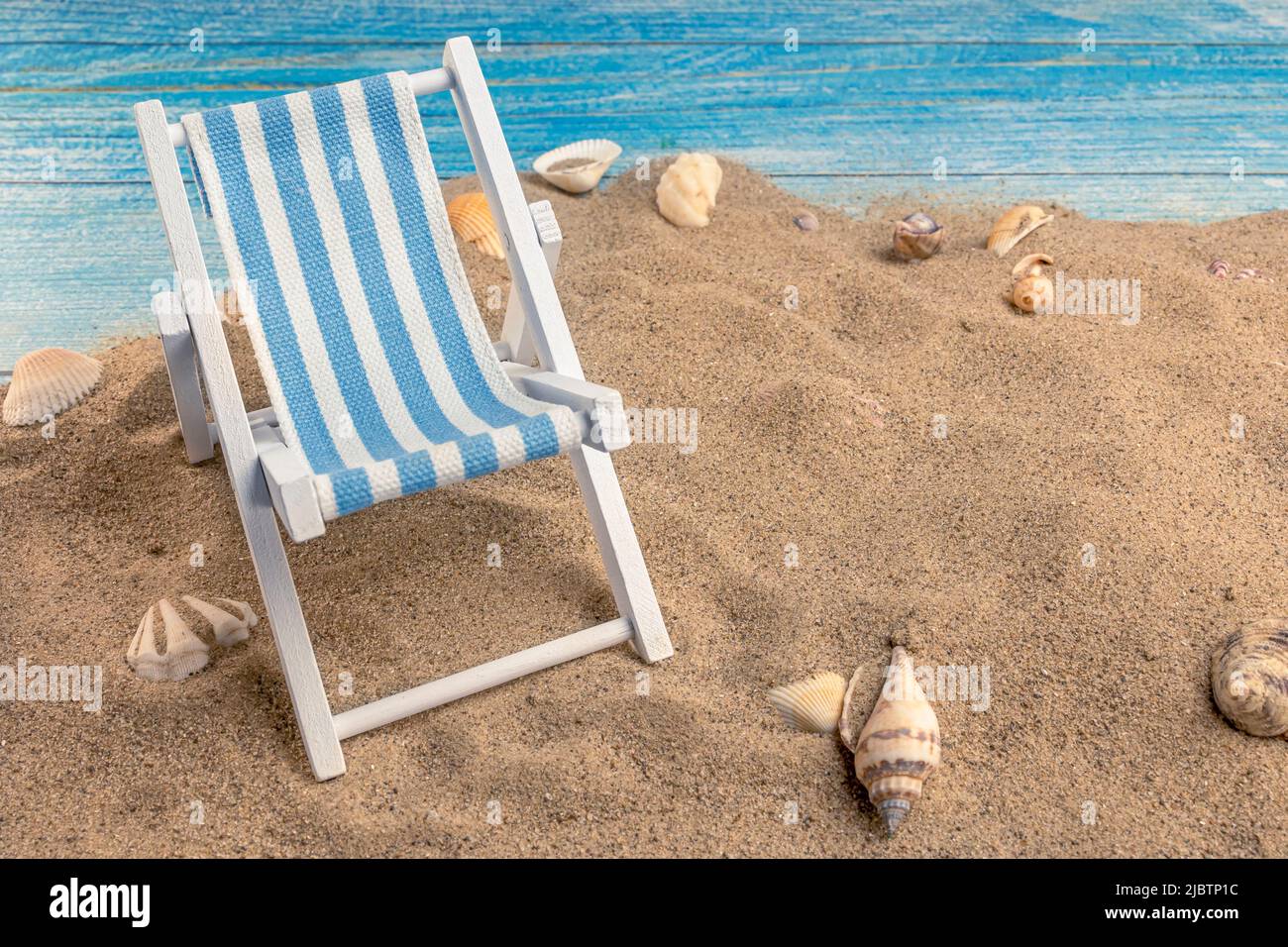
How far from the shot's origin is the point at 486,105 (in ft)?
8.43

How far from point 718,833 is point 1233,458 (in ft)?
5.07

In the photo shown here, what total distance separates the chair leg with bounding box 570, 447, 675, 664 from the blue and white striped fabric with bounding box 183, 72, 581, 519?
0.57ft

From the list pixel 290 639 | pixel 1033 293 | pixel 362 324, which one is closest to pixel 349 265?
pixel 362 324

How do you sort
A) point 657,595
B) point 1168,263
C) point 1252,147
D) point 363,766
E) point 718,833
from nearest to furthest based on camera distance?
1. point 718,833
2. point 363,766
3. point 657,595
4. point 1168,263
5. point 1252,147

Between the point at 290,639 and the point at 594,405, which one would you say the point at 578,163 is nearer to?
the point at 594,405

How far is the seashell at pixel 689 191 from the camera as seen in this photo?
3.84 metres

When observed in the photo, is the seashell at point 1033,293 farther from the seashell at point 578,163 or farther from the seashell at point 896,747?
the seashell at point 896,747

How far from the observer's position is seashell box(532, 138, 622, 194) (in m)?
4.05

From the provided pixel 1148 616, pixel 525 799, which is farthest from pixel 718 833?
pixel 1148 616

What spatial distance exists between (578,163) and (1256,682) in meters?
2.77

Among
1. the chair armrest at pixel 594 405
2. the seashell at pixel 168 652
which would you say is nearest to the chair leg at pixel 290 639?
the seashell at pixel 168 652

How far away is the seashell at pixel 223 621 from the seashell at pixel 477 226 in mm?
1529

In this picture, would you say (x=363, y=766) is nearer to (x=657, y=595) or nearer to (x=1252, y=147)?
(x=657, y=595)

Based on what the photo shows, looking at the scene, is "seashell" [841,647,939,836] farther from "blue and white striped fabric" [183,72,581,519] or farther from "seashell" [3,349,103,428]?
"seashell" [3,349,103,428]
